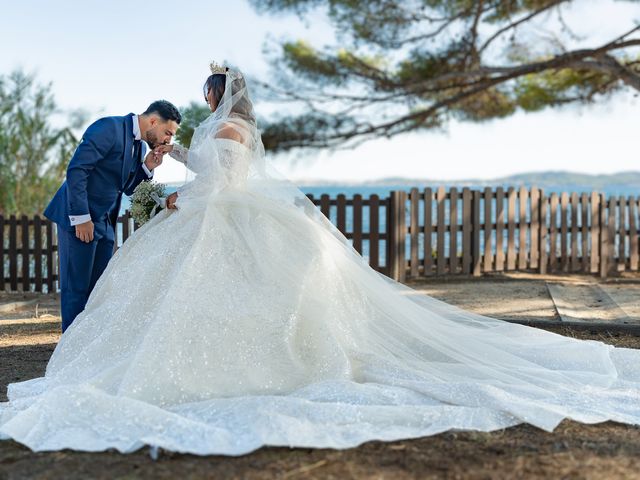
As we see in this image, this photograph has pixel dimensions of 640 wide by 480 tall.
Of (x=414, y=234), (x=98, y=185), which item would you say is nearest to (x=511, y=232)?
(x=414, y=234)

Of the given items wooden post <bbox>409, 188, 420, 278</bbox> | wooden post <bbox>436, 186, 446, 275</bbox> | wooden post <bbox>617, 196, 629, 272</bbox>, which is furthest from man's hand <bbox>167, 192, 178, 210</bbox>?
wooden post <bbox>617, 196, 629, 272</bbox>

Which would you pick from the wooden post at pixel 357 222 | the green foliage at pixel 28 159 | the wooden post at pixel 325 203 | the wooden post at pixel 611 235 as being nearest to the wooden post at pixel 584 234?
the wooden post at pixel 611 235

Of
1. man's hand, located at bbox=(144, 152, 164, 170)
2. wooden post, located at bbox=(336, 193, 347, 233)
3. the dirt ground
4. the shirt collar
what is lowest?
the dirt ground

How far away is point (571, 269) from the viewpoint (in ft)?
44.7

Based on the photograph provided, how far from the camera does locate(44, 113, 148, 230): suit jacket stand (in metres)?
4.95

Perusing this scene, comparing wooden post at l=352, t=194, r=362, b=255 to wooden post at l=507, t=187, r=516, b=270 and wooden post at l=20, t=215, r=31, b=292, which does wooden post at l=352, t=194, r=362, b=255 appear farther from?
wooden post at l=20, t=215, r=31, b=292

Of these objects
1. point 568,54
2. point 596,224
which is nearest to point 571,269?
point 596,224

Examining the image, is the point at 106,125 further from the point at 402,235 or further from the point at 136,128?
the point at 402,235

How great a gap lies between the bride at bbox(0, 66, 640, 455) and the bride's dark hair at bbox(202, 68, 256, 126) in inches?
0.4

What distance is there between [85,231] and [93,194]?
27cm

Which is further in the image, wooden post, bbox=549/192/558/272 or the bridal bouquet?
wooden post, bbox=549/192/558/272

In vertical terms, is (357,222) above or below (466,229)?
above

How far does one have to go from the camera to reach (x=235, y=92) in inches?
176

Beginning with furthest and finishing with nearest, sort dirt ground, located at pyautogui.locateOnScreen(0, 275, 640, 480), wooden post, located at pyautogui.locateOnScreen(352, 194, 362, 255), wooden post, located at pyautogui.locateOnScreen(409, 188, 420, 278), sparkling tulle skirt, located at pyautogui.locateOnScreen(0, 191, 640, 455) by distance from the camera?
1. wooden post, located at pyautogui.locateOnScreen(409, 188, 420, 278)
2. wooden post, located at pyautogui.locateOnScreen(352, 194, 362, 255)
3. sparkling tulle skirt, located at pyautogui.locateOnScreen(0, 191, 640, 455)
4. dirt ground, located at pyautogui.locateOnScreen(0, 275, 640, 480)
